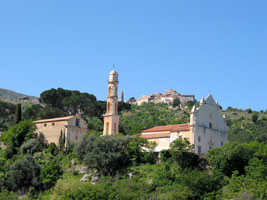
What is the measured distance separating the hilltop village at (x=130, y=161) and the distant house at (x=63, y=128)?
147 millimetres

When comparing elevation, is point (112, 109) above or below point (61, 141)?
above

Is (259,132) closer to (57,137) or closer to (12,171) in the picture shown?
(57,137)

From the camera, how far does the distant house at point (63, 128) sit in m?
62.2

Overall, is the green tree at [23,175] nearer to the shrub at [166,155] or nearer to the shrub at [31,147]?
the shrub at [31,147]

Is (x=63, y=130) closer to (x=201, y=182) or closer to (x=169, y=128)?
(x=169, y=128)

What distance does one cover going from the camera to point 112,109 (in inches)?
2395

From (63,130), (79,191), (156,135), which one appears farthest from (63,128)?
(79,191)

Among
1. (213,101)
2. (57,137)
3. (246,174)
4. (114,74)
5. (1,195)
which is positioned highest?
(114,74)

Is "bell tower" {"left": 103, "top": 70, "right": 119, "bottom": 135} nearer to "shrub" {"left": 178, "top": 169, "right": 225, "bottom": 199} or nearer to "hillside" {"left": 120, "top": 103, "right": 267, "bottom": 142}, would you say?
"shrub" {"left": 178, "top": 169, "right": 225, "bottom": 199}

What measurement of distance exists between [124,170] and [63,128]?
15.3 metres

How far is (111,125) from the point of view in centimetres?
6022

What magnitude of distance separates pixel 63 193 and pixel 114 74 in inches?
941

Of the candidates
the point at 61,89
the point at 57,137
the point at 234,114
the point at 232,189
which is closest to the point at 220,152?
the point at 232,189

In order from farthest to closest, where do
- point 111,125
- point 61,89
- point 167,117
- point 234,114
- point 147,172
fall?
1. point 234,114
2. point 167,117
3. point 61,89
4. point 111,125
5. point 147,172
